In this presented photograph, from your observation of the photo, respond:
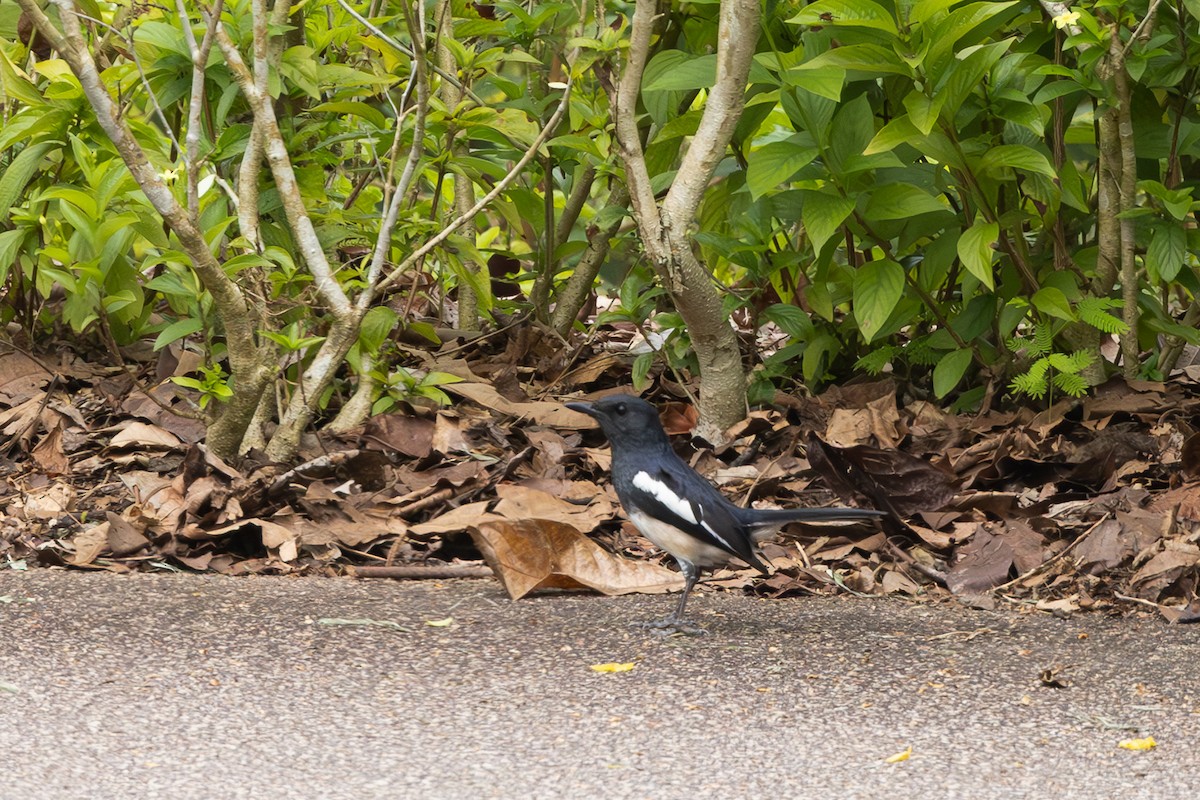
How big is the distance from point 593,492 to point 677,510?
840 millimetres

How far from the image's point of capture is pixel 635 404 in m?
4.18

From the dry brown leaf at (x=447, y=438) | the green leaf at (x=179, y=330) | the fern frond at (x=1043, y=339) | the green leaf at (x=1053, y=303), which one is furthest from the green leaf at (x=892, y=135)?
the green leaf at (x=179, y=330)

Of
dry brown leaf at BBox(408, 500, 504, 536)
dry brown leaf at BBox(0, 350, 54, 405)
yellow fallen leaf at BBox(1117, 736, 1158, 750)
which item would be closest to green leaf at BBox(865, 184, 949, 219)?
dry brown leaf at BBox(408, 500, 504, 536)

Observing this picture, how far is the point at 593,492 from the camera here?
462 centimetres

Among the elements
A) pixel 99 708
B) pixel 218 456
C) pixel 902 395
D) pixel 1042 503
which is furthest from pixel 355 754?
pixel 902 395

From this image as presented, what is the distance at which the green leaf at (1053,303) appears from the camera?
435cm

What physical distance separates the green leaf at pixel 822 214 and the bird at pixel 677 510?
0.71 meters

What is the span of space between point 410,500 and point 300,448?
18.6 inches

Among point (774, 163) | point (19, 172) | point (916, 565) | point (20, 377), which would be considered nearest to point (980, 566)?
point (916, 565)

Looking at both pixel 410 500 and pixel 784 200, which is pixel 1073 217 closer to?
pixel 784 200

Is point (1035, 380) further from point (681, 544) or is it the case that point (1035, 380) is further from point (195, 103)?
point (195, 103)

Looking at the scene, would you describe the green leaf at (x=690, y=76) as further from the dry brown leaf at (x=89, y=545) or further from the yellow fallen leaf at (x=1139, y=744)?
the yellow fallen leaf at (x=1139, y=744)

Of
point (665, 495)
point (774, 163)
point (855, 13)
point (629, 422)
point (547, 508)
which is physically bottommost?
point (547, 508)

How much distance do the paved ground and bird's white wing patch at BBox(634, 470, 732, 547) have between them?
24cm
